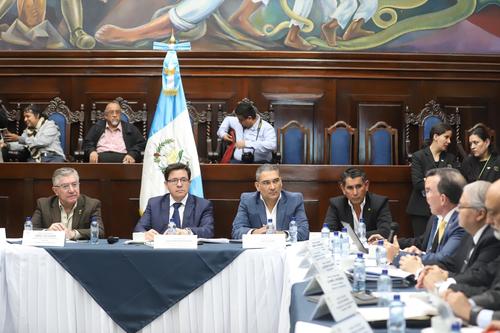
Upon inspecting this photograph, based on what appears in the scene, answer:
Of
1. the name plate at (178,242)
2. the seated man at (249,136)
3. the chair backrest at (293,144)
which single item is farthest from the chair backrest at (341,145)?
the name plate at (178,242)

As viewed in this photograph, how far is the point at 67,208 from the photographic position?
19.9ft

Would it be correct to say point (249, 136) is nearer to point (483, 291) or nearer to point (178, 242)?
point (178, 242)

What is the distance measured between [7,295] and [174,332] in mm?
1094

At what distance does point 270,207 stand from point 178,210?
0.71 m

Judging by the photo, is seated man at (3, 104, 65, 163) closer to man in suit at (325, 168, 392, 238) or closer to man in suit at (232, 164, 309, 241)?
man in suit at (232, 164, 309, 241)

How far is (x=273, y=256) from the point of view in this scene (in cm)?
503

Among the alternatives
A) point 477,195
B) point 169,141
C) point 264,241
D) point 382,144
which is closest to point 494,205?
point 477,195

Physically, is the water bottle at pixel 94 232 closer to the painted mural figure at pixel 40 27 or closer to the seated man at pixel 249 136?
the seated man at pixel 249 136

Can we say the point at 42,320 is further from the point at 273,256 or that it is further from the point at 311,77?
the point at 311,77

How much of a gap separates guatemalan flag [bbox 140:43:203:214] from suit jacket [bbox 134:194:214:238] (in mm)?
1291

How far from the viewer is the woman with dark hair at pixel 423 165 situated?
7.34 meters

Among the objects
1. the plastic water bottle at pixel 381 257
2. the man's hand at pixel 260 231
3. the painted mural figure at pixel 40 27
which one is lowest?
the plastic water bottle at pixel 381 257

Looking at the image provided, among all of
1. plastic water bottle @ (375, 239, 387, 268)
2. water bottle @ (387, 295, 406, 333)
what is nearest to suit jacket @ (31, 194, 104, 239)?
plastic water bottle @ (375, 239, 387, 268)

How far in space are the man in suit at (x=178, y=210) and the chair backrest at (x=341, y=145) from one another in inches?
127
